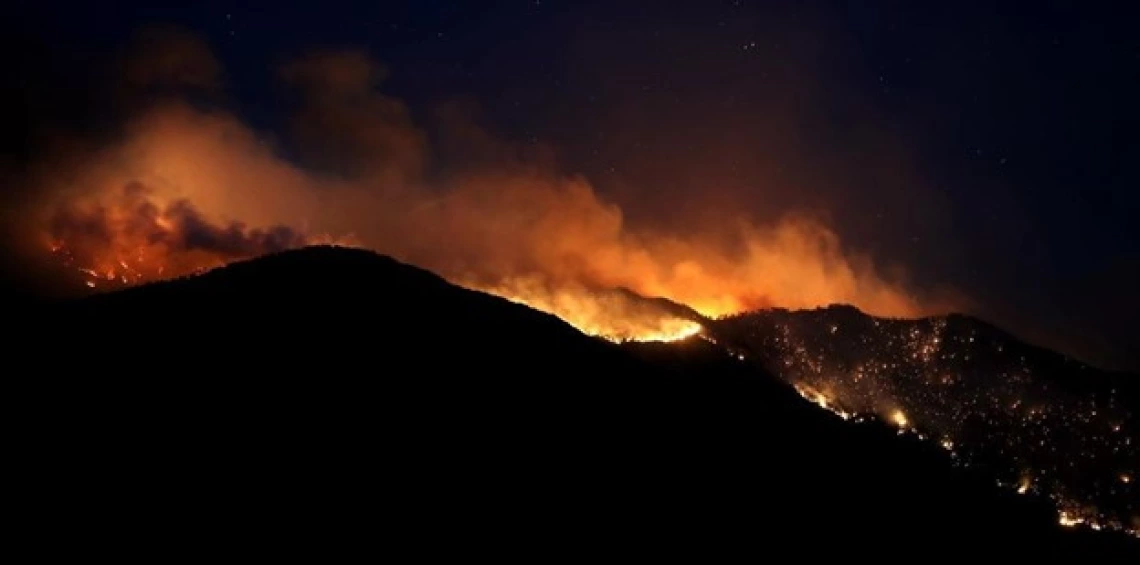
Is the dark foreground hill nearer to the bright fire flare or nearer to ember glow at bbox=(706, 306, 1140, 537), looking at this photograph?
ember glow at bbox=(706, 306, 1140, 537)

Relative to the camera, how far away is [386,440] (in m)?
30.9

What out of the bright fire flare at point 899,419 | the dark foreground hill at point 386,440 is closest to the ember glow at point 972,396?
the bright fire flare at point 899,419

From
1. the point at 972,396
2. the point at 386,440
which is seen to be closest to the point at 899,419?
the point at 972,396

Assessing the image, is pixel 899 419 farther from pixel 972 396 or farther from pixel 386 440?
pixel 386 440

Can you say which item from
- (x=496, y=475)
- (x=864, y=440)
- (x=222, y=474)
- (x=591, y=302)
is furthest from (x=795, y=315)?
(x=222, y=474)

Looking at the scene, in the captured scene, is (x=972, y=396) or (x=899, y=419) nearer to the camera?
(x=899, y=419)

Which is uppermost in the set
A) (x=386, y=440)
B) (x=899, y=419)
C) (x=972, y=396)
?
(x=972, y=396)

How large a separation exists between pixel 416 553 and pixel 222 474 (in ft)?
24.0

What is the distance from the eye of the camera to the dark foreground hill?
2494 centimetres

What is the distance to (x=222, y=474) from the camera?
1024 inches

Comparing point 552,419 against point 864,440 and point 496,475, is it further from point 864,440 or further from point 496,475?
point 864,440

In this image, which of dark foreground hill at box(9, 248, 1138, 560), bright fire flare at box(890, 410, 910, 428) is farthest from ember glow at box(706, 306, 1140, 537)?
dark foreground hill at box(9, 248, 1138, 560)

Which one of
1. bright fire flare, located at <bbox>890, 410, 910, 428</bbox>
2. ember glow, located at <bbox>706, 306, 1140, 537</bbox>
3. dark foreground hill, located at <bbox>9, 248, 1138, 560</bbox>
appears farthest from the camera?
bright fire flare, located at <bbox>890, 410, 910, 428</bbox>

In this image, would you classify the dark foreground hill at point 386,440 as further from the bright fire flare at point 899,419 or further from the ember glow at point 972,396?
the bright fire flare at point 899,419
